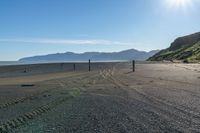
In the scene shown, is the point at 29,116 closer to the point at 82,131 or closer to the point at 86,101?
the point at 82,131

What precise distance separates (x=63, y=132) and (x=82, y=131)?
0.52 metres

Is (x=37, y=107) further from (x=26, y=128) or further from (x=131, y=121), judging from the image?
(x=131, y=121)

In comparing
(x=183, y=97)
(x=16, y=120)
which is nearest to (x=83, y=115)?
(x=16, y=120)

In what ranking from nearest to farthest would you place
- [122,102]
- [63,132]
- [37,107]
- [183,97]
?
[63,132], [37,107], [122,102], [183,97]

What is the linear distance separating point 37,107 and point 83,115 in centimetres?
275

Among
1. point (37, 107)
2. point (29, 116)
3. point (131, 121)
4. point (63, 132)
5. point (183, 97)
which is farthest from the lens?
point (183, 97)

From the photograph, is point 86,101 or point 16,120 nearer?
point 16,120

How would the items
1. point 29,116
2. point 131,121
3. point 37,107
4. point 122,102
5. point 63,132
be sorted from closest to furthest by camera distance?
point 63,132 → point 131,121 → point 29,116 → point 37,107 → point 122,102

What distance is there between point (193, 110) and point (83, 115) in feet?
12.9

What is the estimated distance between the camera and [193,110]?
37.9ft

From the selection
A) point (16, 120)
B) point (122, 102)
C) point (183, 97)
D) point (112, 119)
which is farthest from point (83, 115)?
point (183, 97)

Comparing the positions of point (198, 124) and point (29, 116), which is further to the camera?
point (29, 116)

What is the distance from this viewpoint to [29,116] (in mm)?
11000

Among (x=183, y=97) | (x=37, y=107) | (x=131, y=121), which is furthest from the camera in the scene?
(x=183, y=97)
